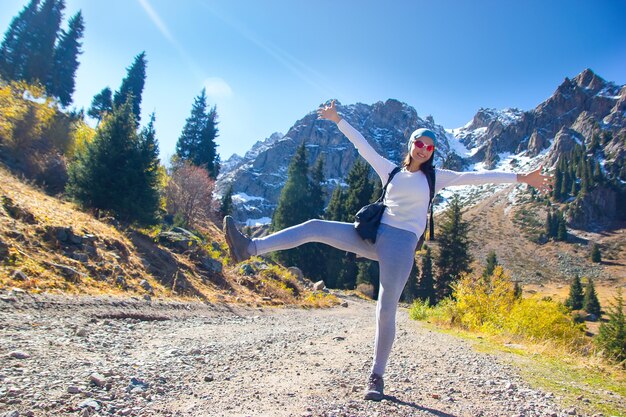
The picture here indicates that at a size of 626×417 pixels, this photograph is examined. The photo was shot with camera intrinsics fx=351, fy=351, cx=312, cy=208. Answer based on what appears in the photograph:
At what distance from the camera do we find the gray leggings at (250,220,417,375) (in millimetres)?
3193

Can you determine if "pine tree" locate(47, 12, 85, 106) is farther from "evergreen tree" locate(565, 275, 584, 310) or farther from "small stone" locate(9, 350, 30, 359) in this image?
"evergreen tree" locate(565, 275, 584, 310)

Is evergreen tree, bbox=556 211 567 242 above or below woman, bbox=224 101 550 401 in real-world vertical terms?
above

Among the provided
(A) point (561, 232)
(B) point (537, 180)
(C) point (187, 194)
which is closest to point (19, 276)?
(B) point (537, 180)

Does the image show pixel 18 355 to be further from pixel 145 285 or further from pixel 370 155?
pixel 145 285

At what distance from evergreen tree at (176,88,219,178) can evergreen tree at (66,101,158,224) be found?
3548 centimetres

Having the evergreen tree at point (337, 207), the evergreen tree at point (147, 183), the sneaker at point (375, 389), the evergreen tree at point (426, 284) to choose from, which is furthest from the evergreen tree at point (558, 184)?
the sneaker at point (375, 389)

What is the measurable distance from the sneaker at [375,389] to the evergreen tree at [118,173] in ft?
44.3

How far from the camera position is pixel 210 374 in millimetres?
3346

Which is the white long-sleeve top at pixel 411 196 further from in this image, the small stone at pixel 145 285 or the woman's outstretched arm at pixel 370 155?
the small stone at pixel 145 285

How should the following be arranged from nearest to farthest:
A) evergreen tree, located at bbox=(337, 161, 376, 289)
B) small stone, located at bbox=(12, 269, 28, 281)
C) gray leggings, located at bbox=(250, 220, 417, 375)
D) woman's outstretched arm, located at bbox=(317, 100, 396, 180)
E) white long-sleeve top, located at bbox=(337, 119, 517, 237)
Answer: gray leggings, located at bbox=(250, 220, 417, 375) < white long-sleeve top, located at bbox=(337, 119, 517, 237) < woman's outstretched arm, located at bbox=(317, 100, 396, 180) < small stone, located at bbox=(12, 269, 28, 281) < evergreen tree, located at bbox=(337, 161, 376, 289)

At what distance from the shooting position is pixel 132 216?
47.0ft

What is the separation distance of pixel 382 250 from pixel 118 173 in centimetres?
1403

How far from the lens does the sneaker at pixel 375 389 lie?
301 cm

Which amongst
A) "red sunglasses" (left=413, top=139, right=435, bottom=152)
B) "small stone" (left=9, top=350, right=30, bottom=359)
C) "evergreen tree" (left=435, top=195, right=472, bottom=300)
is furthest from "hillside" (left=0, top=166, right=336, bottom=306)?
"evergreen tree" (left=435, top=195, right=472, bottom=300)
